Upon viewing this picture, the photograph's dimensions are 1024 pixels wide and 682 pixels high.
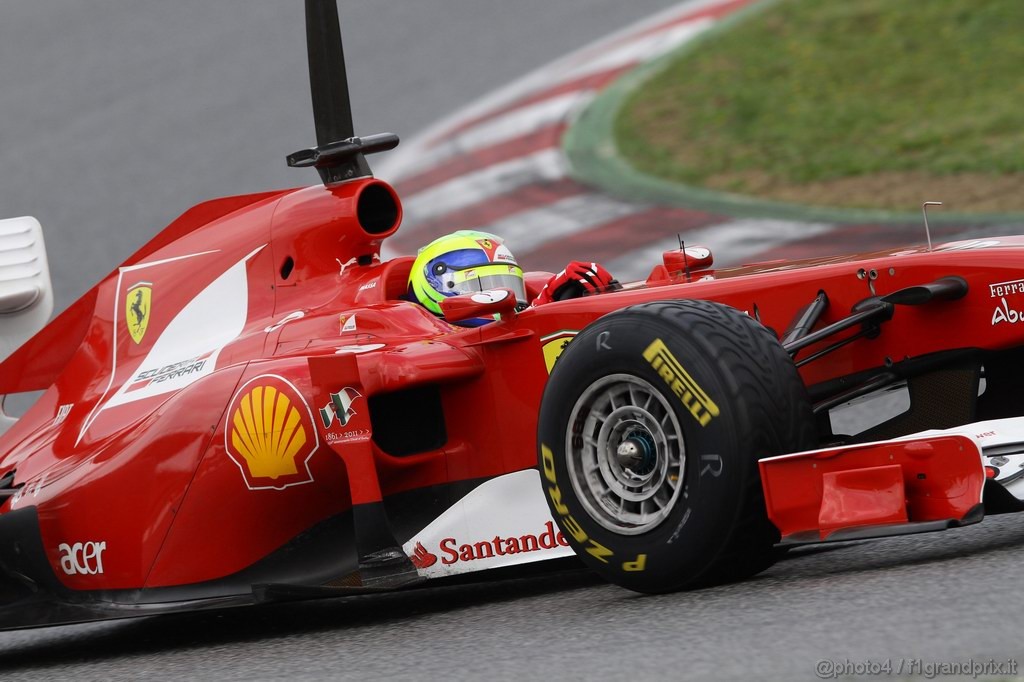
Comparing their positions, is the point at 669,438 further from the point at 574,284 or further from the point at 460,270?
the point at 460,270

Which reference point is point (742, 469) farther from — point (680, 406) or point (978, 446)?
point (978, 446)

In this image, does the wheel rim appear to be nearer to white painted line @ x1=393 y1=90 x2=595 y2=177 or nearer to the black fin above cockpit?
the black fin above cockpit

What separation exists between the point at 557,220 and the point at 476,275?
6290 mm

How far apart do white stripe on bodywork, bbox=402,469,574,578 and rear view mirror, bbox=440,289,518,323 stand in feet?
1.72

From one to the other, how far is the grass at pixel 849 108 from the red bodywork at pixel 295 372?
5985 mm

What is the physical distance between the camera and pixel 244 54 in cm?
1745

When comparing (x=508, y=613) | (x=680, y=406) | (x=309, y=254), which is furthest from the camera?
(x=309, y=254)

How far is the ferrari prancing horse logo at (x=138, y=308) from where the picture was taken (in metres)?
6.25

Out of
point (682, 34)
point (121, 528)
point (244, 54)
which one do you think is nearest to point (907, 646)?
point (121, 528)

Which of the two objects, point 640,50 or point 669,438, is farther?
point 640,50

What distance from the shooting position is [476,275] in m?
5.55

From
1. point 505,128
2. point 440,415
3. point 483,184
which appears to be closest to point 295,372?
point 440,415

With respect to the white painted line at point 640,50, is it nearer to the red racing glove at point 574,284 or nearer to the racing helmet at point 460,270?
the racing helmet at point 460,270

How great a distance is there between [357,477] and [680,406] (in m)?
1.21
